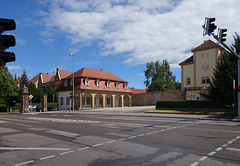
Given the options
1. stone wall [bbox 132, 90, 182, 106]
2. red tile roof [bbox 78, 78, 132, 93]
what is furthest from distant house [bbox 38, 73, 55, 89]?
stone wall [bbox 132, 90, 182, 106]

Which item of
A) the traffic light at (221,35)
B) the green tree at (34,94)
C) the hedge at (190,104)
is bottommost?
the hedge at (190,104)

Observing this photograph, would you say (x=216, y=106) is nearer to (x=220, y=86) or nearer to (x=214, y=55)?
(x=220, y=86)

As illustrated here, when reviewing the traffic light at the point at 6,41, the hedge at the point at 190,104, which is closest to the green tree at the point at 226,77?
the hedge at the point at 190,104

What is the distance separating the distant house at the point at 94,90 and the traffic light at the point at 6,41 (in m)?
42.7

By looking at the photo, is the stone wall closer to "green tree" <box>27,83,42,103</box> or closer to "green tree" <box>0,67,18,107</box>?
"green tree" <box>27,83,42,103</box>

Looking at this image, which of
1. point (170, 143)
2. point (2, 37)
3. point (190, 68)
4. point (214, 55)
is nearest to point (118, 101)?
point (190, 68)

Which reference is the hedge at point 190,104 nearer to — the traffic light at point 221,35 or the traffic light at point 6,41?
the traffic light at point 221,35

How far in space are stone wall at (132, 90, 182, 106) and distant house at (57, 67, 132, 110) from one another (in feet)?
7.07

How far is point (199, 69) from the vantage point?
44.4m

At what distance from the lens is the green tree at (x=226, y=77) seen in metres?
25.2

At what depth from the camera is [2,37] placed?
14.5 ft

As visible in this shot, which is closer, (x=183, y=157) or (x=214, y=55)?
(x=183, y=157)

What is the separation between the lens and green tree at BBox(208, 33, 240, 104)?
25.2 metres

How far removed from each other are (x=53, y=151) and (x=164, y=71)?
6810 cm
